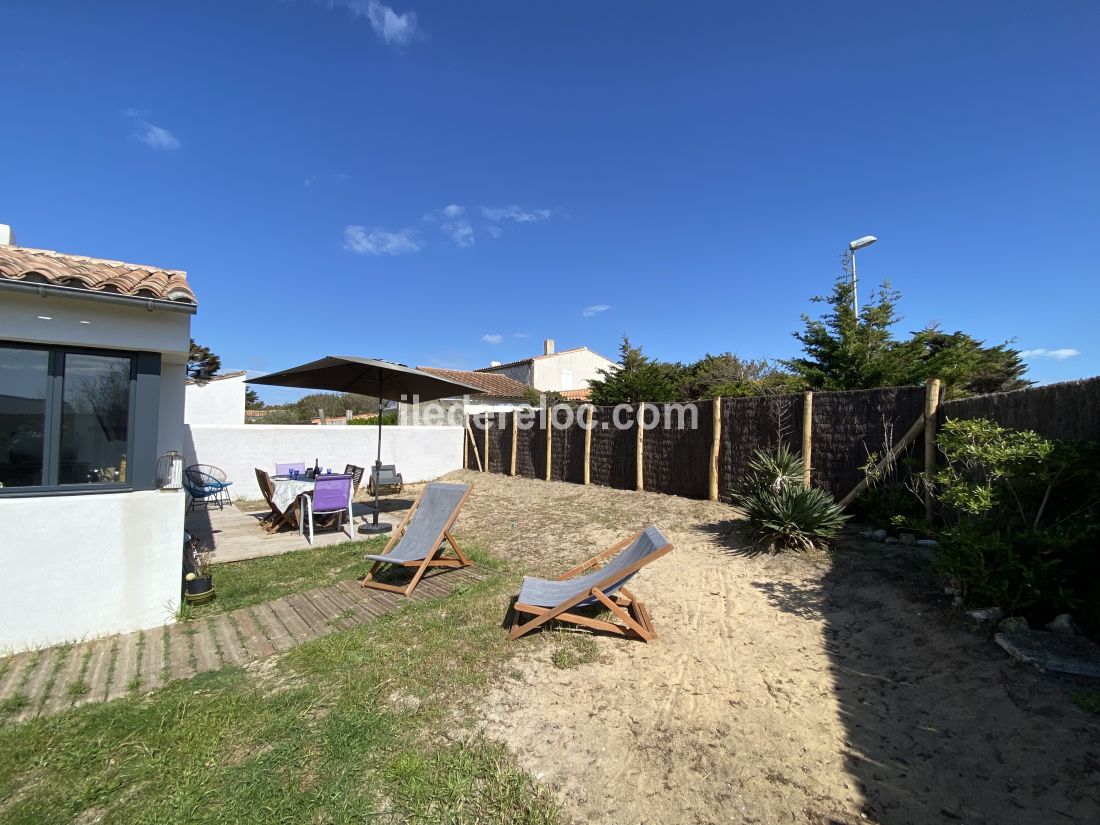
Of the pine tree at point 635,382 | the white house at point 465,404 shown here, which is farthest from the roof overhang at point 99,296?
the white house at point 465,404

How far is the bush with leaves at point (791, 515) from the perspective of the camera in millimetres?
5832

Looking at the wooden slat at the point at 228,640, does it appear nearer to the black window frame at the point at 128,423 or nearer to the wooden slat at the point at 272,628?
the wooden slat at the point at 272,628

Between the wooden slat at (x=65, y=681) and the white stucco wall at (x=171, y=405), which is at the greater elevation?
the white stucco wall at (x=171, y=405)

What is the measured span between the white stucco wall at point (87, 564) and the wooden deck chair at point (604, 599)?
10.9 ft

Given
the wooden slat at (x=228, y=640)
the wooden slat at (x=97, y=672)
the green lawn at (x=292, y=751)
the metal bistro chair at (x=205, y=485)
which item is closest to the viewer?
the green lawn at (x=292, y=751)

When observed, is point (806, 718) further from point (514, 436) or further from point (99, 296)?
point (514, 436)

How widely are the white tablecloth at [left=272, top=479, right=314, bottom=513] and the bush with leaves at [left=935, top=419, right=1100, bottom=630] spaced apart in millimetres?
8590

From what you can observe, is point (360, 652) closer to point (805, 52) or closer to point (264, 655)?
point (264, 655)

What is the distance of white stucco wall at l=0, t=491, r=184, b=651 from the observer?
3723 millimetres

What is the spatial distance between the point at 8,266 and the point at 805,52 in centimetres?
1095

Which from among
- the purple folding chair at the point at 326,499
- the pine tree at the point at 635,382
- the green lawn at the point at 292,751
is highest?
the pine tree at the point at 635,382

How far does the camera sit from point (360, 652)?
12.0 feet

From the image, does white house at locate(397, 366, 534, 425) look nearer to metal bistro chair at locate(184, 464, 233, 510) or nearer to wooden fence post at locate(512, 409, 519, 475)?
wooden fence post at locate(512, 409, 519, 475)

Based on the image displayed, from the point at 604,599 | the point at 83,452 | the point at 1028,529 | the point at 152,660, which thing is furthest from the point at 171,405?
the point at 1028,529
